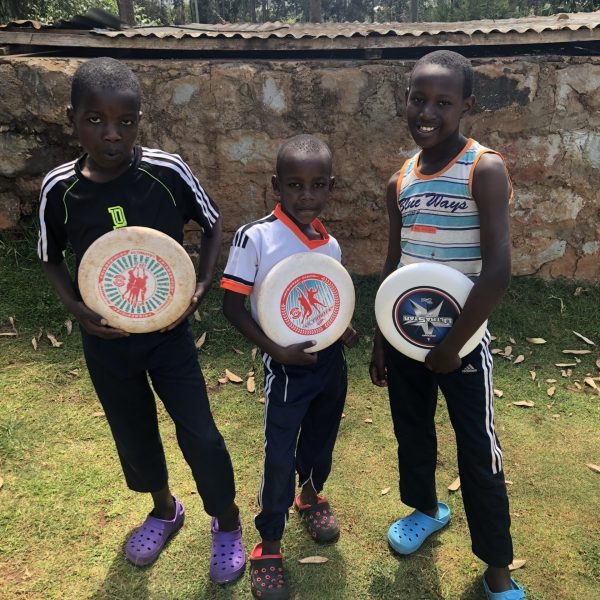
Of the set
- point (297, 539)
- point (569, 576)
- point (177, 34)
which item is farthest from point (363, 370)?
point (177, 34)

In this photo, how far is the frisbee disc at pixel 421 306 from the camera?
1.86 m

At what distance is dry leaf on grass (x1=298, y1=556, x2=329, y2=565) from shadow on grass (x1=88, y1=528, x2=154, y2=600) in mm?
649

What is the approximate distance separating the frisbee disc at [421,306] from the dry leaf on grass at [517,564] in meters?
1.08

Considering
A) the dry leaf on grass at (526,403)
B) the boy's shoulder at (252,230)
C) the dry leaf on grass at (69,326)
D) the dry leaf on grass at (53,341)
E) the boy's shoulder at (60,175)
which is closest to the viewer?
the boy's shoulder at (60,175)

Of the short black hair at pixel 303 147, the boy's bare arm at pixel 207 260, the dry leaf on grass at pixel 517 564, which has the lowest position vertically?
the dry leaf on grass at pixel 517 564

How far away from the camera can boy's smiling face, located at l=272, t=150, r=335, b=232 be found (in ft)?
6.38

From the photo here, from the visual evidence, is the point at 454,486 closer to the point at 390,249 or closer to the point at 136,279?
the point at 390,249

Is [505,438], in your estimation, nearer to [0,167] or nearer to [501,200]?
[501,200]

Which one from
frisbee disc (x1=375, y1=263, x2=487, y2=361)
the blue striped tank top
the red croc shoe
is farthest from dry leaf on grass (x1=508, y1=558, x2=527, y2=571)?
the blue striped tank top

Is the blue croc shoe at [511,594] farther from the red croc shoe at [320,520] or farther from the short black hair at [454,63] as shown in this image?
the short black hair at [454,63]

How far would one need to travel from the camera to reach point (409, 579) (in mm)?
2262

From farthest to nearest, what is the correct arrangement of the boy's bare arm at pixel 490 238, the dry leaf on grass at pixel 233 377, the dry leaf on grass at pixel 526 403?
the dry leaf on grass at pixel 233 377
the dry leaf on grass at pixel 526 403
the boy's bare arm at pixel 490 238

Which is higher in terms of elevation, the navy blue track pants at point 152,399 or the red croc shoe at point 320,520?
the navy blue track pants at point 152,399

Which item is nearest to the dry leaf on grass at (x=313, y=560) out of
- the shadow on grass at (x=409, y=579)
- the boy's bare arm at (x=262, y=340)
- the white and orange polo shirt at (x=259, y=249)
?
the shadow on grass at (x=409, y=579)
